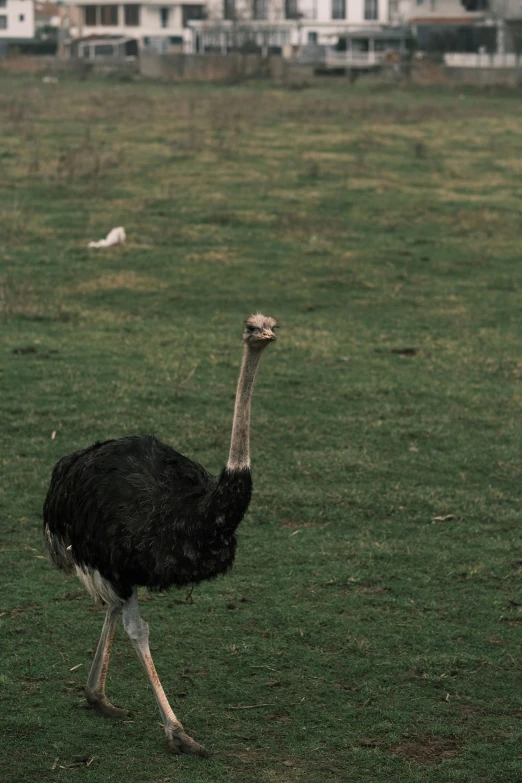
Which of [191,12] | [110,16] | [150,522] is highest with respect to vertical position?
[191,12]

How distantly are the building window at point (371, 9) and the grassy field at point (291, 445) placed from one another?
2091 inches

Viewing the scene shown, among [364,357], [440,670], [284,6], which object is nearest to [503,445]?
[364,357]

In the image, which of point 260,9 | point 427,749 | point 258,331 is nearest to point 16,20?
point 260,9

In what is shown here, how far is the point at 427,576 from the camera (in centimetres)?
622

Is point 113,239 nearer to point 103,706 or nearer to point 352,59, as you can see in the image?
point 103,706

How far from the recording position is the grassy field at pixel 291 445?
4824mm

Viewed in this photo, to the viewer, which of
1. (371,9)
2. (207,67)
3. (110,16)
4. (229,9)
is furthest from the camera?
(110,16)

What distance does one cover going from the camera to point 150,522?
4.66m

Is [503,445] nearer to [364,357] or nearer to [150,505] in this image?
[364,357]

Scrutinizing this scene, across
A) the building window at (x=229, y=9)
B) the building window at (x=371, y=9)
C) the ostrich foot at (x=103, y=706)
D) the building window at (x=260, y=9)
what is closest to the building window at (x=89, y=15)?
the building window at (x=229, y=9)

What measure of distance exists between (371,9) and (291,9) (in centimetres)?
463

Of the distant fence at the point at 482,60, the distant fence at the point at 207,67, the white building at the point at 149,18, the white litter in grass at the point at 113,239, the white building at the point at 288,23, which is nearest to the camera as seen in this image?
the white litter in grass at the point at 113,239

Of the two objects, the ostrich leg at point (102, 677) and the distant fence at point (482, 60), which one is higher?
the distant fence at point (482, 60)

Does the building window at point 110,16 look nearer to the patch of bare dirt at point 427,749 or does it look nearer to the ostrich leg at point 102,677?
the ostrich leg at point 102,677
